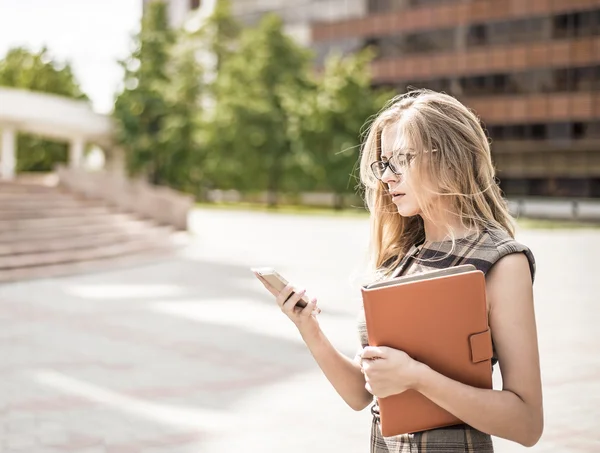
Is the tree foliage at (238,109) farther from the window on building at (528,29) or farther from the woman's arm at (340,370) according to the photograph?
the woman's arm at (340,370)

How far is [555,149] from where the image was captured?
5081 centimetres

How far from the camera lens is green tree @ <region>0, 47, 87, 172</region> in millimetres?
55812

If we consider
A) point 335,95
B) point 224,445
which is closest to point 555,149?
point 335,95

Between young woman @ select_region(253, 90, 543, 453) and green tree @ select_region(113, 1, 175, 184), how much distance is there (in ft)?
187

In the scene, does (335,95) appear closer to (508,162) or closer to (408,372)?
(508,162)

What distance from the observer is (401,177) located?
7.22 ft

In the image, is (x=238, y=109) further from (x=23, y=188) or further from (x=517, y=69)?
(x=23, y=188)

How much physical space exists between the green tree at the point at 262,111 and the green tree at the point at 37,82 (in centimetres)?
1255

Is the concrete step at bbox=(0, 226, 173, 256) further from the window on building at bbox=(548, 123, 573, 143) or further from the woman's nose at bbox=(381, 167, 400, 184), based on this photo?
the window on building at bbox=(548, 123, 573, 143)

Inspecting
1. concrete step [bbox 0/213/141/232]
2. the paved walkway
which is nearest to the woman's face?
the paved walkway

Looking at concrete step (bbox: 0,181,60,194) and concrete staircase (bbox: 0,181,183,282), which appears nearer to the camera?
concrete staircase (bbox: 0,181,183,282)

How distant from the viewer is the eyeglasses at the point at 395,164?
2.16m

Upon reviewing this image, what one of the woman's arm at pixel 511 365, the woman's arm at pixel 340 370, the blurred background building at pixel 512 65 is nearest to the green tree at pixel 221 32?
the blurred background building at pixel 512 65

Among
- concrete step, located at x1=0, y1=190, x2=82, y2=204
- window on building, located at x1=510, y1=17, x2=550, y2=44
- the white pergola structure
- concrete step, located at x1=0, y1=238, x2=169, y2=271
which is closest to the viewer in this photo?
concrete step, located at x1=0, y1=238, x2=169, y2=271
